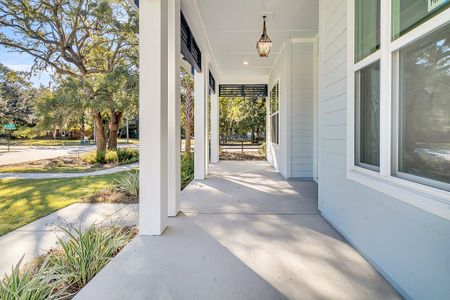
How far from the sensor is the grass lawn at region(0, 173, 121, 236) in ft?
11.9

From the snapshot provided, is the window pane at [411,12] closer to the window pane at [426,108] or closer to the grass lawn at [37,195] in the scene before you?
the window pane at [426,108]

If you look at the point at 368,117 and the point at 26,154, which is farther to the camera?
the point at 26,154

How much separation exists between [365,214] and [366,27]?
1.77 meters

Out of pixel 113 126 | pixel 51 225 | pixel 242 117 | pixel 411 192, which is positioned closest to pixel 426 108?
pixel 411 192

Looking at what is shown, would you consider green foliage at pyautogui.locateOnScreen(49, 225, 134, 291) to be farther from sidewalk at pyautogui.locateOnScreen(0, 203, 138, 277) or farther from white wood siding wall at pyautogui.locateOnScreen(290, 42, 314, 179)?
white wood siding wall at pyautogui.locateOnScreen(290, 42, 314, 179)

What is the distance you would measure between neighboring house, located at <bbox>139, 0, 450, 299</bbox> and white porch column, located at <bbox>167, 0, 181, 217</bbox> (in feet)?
0.05

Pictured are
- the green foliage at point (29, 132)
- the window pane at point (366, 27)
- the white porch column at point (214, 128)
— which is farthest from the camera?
the green foliage at point (29, 132)

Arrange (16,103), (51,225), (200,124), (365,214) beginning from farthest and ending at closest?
(16,103), (200,124), (51,225), (365,214)

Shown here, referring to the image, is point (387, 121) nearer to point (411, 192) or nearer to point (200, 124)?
point (411, 192)

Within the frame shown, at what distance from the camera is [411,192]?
168 cm

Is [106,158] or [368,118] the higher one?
[368,118]

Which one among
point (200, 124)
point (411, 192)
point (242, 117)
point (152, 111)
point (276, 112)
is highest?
point (242, 117)

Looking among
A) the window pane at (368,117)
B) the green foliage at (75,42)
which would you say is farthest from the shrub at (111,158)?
the window pane at (368,117)

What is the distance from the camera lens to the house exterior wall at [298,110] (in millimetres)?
6086
